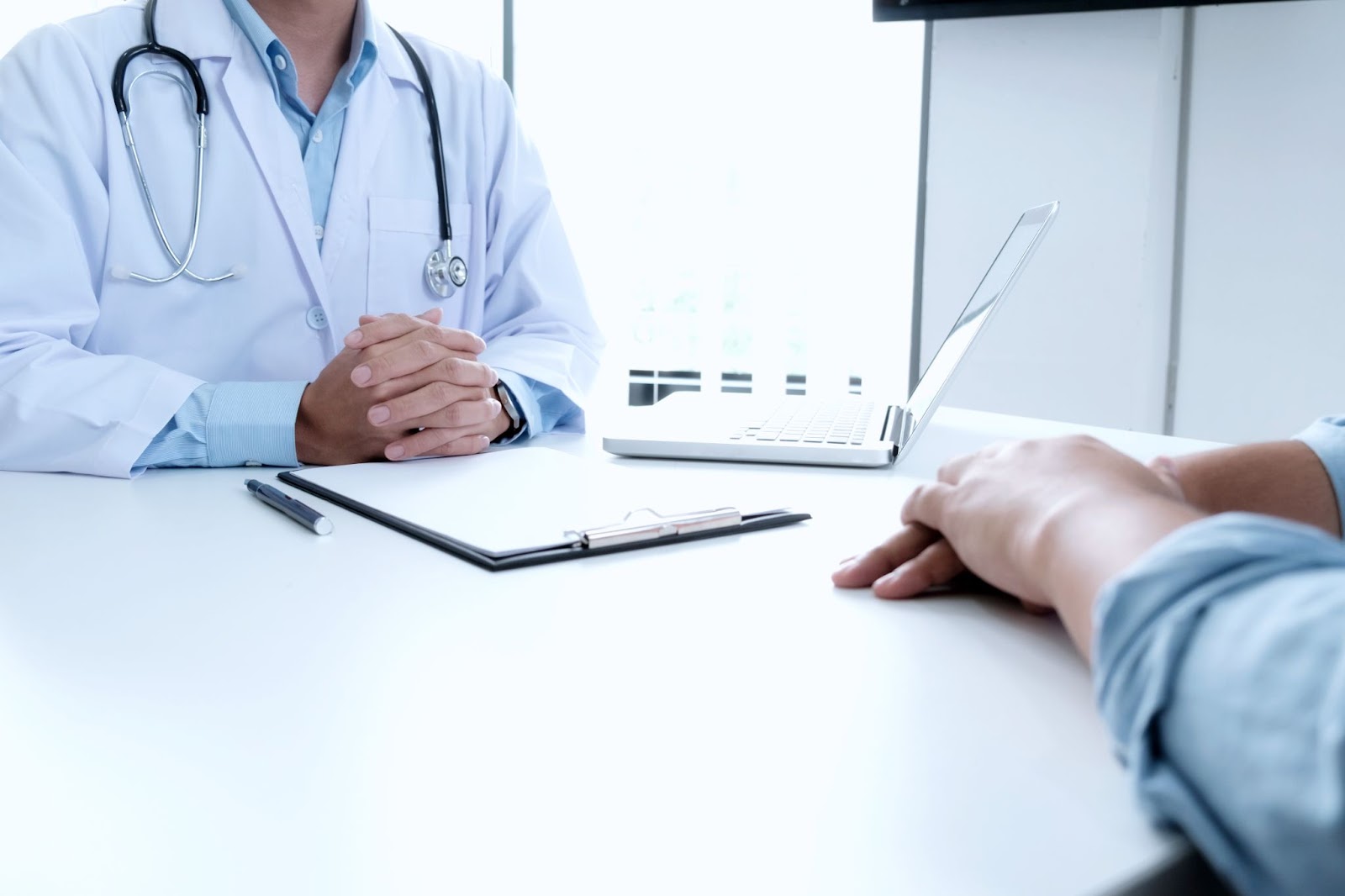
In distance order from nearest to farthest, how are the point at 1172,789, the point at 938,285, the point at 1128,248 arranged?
1. the point at 1172,789
2. the point at 1128,248
3. the point at 938,285

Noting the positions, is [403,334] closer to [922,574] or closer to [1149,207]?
[922,574]

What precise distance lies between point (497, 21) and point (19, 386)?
7.53 feet

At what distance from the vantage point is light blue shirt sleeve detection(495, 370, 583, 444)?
105 cm

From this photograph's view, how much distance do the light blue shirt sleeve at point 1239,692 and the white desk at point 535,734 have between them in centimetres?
2

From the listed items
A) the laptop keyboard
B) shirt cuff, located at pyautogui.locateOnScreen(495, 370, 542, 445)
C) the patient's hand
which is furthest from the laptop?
the patient's hand

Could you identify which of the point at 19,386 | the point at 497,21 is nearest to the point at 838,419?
the point at 19,386

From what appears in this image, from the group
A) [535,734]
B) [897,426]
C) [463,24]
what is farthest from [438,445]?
[463,24]

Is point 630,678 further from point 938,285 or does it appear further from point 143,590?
point 938,285

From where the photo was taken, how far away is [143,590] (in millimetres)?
539

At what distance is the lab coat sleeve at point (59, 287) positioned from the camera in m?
0.88

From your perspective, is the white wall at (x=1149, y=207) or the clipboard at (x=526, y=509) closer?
the clipboard at (x=526, y=509)

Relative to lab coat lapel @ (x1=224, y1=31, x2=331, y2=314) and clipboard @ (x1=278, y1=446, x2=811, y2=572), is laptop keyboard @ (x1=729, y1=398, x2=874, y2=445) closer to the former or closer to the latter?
clipboard @ (x1=278, y1=446, x2=811, y2=572)

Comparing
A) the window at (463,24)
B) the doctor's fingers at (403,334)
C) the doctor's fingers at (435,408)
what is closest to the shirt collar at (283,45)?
the doctor's fingers at (403,334)

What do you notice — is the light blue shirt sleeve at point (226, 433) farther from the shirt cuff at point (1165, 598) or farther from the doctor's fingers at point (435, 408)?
the shirt cuff at point (1165, 598)
